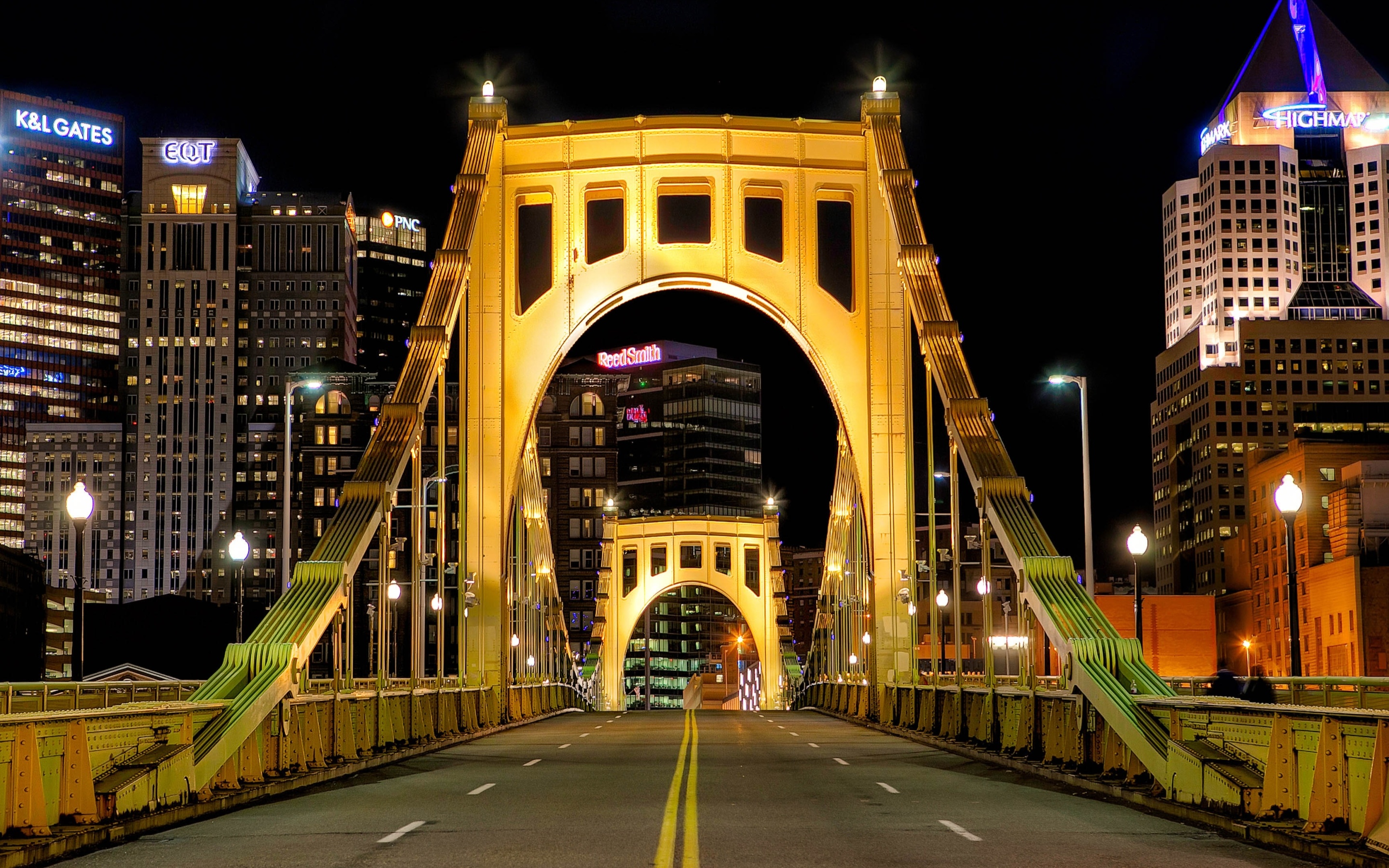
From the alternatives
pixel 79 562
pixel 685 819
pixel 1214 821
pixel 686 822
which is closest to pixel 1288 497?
pixel 1214 821

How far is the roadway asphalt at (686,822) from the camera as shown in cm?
1402

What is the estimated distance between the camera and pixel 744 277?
148ft

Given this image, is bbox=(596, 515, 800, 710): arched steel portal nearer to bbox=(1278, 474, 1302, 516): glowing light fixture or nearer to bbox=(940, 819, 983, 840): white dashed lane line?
bbox=(1278, 474, 1302, 516): glowing light fixture

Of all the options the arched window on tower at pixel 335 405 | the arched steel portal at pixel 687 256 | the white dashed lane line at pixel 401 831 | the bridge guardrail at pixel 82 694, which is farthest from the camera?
the arched window on tower at pixel 335 405

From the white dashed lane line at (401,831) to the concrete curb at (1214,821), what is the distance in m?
7.96

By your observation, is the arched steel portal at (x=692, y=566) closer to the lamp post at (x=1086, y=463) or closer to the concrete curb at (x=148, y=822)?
the lamp post at (x=1086, y=463)

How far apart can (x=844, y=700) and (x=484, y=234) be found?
21932mm

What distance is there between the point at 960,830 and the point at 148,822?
8218 millimetres

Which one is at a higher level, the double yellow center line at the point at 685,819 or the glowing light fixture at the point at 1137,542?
the glowing light fixture at the point at 1137,542

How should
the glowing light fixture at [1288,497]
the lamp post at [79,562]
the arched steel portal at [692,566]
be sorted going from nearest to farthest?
1. the lamp post at [79,562]
2. the glowing light fixture at [1288,497]
3. the arched steel portal at [692,566]

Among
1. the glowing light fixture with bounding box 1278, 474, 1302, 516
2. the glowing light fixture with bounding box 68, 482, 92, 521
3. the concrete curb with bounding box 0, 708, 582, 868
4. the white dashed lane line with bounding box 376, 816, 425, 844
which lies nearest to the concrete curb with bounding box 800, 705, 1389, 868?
the glowing light fixture with bounding box 1278, 474, 1302, 516

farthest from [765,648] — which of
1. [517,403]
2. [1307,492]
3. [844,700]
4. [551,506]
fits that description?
[517,403]

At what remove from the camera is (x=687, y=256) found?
45.3 meters

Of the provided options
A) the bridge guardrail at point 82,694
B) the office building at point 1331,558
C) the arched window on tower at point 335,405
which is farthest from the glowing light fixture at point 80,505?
the arched window on tower at point 335,405
